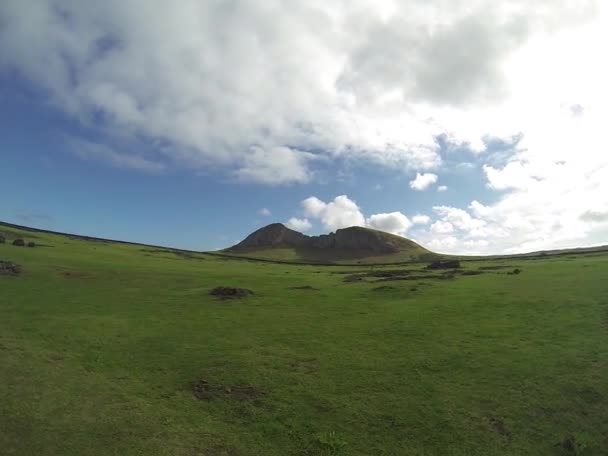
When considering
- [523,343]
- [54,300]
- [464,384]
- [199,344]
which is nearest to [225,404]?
[199,344]

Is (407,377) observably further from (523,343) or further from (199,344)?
(199,344)

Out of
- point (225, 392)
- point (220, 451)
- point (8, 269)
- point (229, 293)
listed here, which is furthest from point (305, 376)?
point (8, 269)

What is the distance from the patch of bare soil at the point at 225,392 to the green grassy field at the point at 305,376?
0.34 feet

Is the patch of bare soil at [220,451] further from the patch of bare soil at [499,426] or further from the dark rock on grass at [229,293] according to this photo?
the dark rock on grass at [229,293]

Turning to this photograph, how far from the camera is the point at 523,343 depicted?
27812 mm

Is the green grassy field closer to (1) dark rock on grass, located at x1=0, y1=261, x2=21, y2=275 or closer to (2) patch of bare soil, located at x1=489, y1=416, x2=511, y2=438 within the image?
(2) patch of bare soil, located at x1=489, y1=416, x2=511, y2=438

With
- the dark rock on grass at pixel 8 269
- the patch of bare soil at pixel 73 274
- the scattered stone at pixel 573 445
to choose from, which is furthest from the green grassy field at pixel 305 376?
the patch of bare soil at pixel 73 274

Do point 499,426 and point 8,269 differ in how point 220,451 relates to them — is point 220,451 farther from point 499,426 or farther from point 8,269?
point 8,269

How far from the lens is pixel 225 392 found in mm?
21688

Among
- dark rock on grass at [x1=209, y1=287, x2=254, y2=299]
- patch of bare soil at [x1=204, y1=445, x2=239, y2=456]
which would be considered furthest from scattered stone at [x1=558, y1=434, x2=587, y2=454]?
dark rock on grass at [x1=209, y1=287, x2=254, y2=299]

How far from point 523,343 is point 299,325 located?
51.6 ft

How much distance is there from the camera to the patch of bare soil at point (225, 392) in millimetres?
21125

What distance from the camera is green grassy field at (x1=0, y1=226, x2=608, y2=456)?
17.4 m

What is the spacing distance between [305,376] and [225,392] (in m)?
4.44
